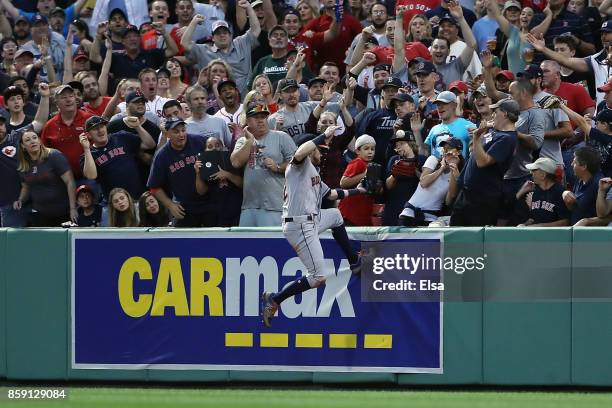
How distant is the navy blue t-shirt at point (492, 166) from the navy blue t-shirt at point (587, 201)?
831mm

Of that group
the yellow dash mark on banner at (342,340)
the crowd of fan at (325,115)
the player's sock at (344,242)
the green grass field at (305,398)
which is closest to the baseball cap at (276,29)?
the crowd of fan at (325,115)

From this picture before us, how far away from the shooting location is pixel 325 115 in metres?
14.2

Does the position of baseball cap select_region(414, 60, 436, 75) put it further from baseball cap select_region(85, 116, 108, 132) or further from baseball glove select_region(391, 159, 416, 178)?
baseball cap select_region(85, 116, 108, 132)

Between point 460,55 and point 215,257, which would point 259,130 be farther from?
point 460,55

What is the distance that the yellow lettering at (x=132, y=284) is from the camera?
1249 cm

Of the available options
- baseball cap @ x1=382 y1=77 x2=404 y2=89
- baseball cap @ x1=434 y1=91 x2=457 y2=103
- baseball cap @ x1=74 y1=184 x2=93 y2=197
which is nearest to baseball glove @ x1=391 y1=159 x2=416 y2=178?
baseball cap @ x1=434 y1=91 x2=457 y2=103

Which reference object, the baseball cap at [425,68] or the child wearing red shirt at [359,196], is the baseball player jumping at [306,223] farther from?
the baseball cap at [425,68]

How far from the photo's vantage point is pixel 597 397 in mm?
11062

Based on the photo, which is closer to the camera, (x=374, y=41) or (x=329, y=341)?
(x=329, y=341)

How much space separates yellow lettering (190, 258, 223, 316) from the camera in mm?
12359

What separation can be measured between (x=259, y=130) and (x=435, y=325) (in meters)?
2.93

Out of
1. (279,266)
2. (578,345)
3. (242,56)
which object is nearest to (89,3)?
(242,56)

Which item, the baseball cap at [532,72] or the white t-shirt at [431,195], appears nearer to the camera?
the white t-shirt at [431,195]

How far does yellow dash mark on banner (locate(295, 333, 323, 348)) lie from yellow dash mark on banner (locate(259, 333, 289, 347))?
0.11 meters
